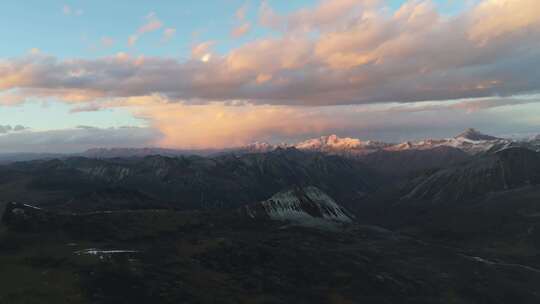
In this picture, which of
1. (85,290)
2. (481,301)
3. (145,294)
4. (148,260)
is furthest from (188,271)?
(481,301)

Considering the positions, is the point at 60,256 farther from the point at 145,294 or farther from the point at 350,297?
the point at 350,297

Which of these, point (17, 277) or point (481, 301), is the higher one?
point (17, 277)

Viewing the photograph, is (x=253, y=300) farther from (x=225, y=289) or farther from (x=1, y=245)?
(x=1, y=245)

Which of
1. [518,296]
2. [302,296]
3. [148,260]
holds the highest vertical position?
[148,260]

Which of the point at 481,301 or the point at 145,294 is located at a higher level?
the point at 145,294

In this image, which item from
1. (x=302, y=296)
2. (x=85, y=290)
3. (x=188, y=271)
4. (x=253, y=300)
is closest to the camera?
(x=85, y=290)

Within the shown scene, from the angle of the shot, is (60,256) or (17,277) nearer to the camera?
(17,277)

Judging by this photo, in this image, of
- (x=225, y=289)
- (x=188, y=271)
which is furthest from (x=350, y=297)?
(x=188, y=271)

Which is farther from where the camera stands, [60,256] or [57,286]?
[60,256]

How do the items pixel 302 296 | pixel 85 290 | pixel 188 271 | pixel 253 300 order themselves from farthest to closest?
pixel 188 271 < pixel 302 296 < pixel 253 300 < pixel 85 290
